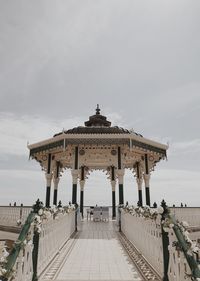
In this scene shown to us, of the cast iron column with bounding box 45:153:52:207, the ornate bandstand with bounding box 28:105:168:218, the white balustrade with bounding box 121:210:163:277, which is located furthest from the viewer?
the cast iron column with bounding box 45:153:52:207

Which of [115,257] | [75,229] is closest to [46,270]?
[115,257]

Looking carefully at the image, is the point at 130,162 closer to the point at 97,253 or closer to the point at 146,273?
the point at 97,253

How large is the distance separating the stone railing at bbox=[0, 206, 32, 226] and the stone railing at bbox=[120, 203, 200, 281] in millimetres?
6162

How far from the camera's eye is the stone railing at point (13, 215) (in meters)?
10.0

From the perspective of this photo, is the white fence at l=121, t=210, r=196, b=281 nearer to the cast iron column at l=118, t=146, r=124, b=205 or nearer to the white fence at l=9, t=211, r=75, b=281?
the white fence at l=9, t=211, r=75, b=281

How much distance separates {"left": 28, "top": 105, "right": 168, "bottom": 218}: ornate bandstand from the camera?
12.3 meters

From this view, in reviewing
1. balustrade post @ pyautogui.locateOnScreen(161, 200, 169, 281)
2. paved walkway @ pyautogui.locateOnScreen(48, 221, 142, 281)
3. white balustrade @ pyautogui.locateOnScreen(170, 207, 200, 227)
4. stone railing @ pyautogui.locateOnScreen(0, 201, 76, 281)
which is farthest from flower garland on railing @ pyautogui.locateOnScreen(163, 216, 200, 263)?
white balustrade @ pyautogui.locateOnScreen(170, 207, 200, 227)

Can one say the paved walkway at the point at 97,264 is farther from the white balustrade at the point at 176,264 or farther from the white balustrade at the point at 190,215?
the white balustrade at the point at 190,215

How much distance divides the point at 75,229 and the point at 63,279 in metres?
7.08

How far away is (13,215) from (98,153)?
6276 mm

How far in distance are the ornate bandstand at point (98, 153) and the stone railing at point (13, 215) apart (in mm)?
2776

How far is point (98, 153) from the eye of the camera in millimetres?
14688

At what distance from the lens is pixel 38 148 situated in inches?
546

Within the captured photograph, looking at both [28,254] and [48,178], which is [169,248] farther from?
[48,178]
